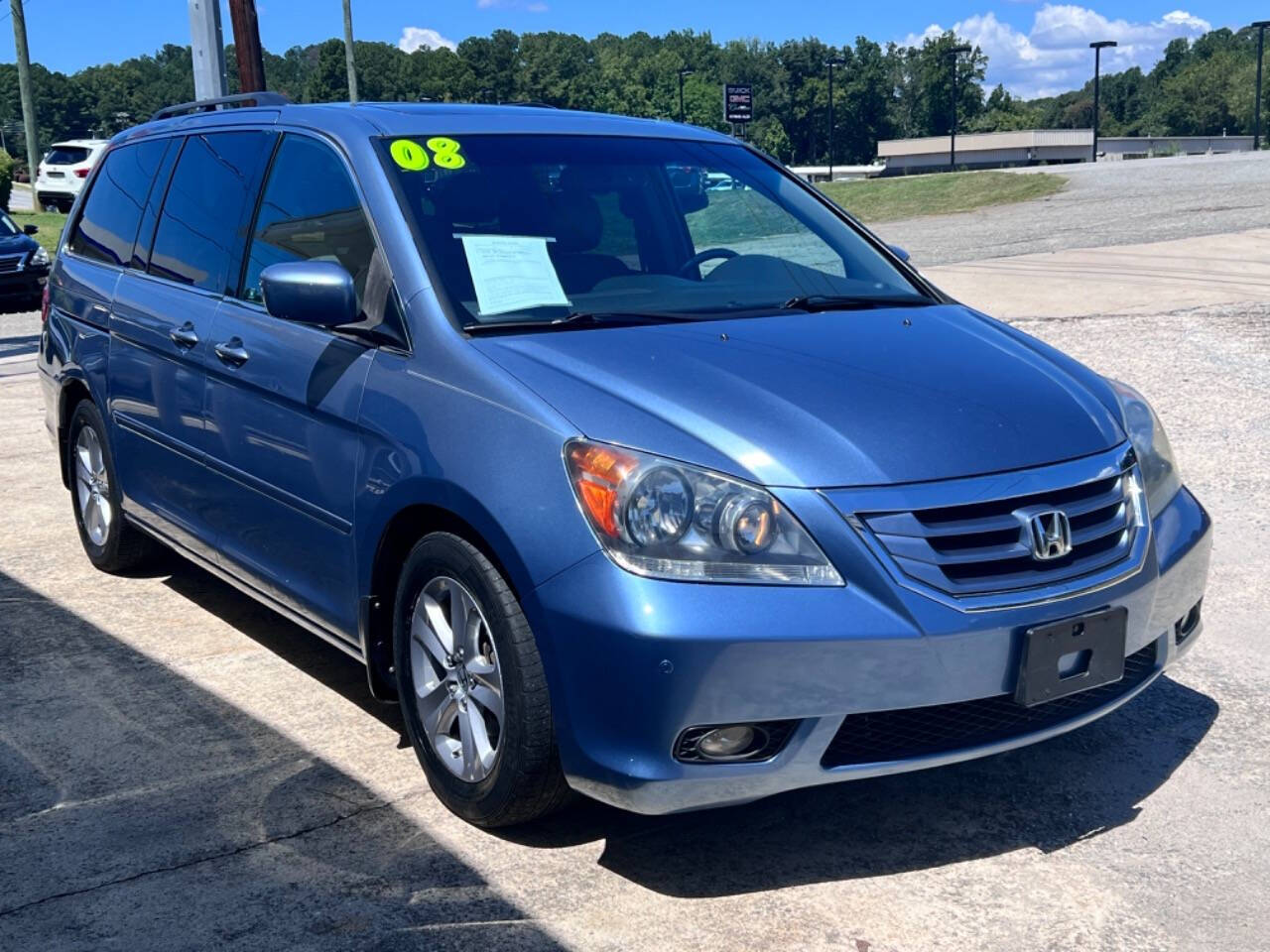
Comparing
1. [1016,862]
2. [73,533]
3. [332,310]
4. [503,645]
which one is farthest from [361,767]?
[73,533]

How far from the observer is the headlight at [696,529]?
3.06 m

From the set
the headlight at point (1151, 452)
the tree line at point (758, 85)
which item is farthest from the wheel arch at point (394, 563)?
the tree line at point (758, 85)

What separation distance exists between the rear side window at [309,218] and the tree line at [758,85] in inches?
3557

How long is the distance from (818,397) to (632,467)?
0.53 m

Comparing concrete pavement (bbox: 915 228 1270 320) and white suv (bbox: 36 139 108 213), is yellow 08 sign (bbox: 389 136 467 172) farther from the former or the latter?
white suv (bbox: 36 139 108 213)

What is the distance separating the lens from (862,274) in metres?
4.56

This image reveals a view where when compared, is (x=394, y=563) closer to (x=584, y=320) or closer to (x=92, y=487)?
(x=584, y=320)

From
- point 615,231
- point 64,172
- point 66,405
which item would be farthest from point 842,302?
point 64,172

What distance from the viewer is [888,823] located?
365 cm

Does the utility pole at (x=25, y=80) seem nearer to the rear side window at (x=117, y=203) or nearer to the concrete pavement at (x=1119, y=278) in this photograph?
the concrete pavement at (x=1119, y=278)

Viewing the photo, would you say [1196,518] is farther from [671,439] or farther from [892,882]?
[671,439]

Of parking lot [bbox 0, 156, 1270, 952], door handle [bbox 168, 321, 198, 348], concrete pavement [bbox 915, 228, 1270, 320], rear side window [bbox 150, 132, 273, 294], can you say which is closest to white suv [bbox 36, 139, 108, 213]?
concrete pavement [bbox 915, 228, 1270, 320]

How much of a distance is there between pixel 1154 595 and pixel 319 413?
2.25 metres

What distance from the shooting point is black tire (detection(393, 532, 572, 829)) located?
325 cm
